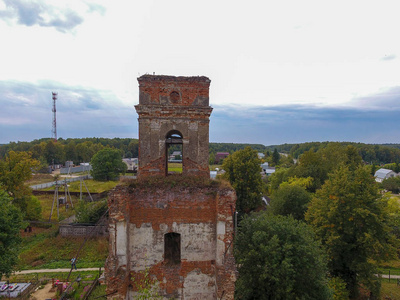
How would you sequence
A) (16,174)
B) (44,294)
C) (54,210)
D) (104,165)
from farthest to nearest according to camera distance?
(104,165) → (54,210) → (16,174) → (44,294)

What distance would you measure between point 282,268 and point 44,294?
1416 centimetres

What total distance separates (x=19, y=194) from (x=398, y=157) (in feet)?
417

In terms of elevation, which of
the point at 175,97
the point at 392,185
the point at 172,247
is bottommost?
the point at 392,185

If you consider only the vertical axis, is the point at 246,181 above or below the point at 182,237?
below

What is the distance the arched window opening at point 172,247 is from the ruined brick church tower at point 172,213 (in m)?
0.05

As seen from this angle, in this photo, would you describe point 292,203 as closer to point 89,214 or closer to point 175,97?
point 175,97

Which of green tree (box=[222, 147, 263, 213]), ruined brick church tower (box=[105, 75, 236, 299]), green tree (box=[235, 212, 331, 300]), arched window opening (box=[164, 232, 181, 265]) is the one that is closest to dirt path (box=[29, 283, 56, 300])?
ruined brick church tower (box=[105, 75, 236, 299])

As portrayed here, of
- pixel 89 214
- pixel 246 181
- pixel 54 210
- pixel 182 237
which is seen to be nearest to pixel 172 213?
pixel 182 237

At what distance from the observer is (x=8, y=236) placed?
1391 centimetres

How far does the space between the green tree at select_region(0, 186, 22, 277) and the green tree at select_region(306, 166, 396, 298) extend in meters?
18.9

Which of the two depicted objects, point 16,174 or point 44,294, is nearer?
point 44,294

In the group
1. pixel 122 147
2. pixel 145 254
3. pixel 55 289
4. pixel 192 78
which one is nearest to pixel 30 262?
pixel 55 289

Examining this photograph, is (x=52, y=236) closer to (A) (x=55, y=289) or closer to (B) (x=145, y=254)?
(A) (x=55, y=289)

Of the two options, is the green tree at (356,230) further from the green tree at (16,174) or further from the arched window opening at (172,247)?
the green tree at (16,174)
